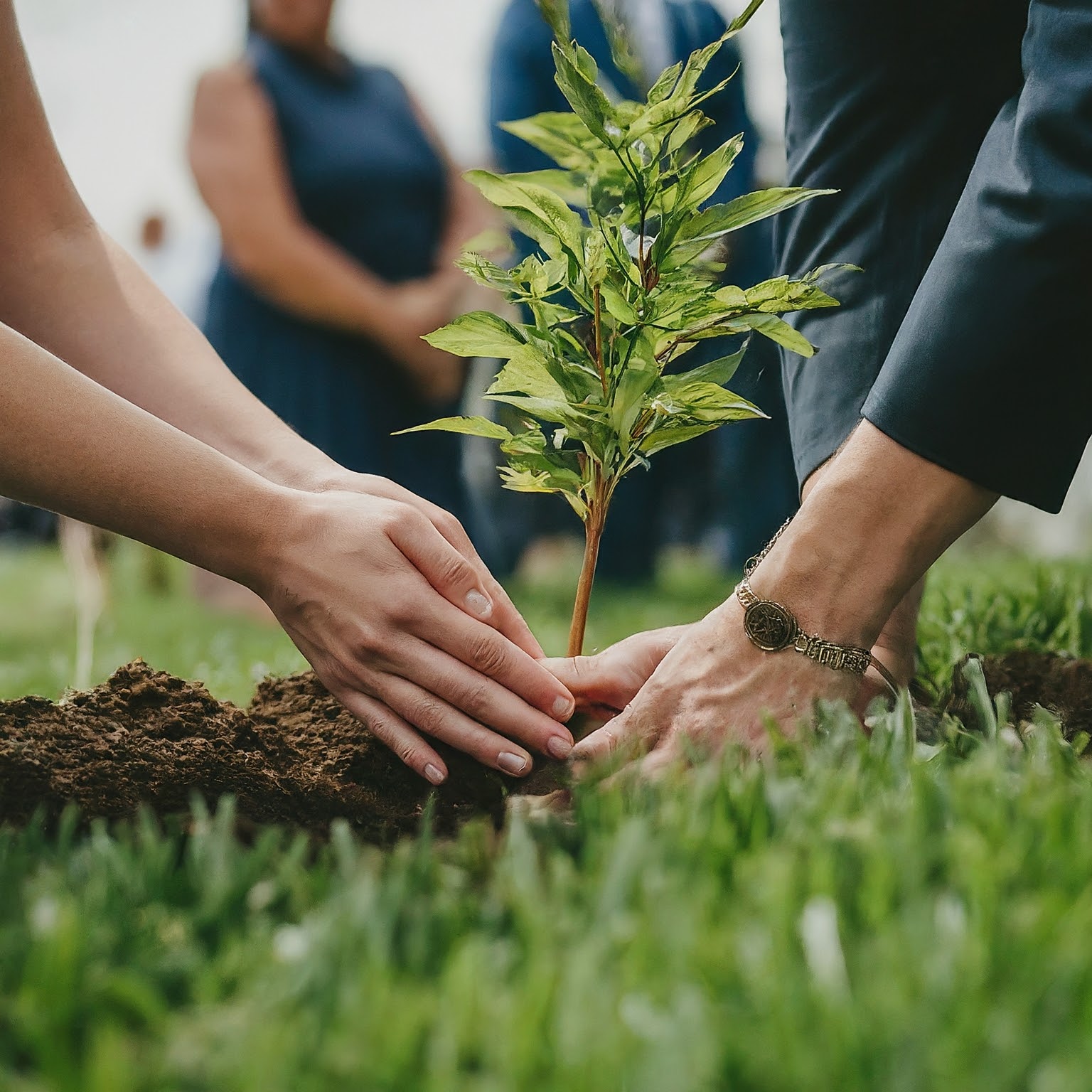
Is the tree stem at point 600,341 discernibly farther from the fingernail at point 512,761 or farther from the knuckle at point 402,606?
the fingernail at point 512,761

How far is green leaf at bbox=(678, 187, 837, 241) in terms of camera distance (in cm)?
162

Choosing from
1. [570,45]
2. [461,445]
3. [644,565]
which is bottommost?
[644,565]

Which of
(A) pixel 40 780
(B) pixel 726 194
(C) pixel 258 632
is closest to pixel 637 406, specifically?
(A) pixel 40 780

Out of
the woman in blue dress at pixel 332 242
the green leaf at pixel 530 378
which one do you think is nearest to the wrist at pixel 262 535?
the green leaf at pixel 530 378

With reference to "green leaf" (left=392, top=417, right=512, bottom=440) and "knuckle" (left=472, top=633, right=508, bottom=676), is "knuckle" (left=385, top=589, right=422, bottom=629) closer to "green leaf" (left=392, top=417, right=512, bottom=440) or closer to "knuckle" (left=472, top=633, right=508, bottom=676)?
"knuckle" (left=472, top=633, right=508, bottom=676)

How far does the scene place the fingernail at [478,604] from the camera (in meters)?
1.66

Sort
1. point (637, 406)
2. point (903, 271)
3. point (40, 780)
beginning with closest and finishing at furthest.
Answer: point (40, 780)
point (637, 406)
point (903, 271)

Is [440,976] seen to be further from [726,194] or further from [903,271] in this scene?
[726,194]

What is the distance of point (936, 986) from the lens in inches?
29.0

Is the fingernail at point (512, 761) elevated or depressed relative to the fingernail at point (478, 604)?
depressed

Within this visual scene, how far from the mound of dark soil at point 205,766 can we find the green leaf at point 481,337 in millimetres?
632

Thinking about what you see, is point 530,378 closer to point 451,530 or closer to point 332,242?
point 451,530

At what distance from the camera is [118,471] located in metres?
1.46

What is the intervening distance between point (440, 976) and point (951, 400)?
1.06 meters
